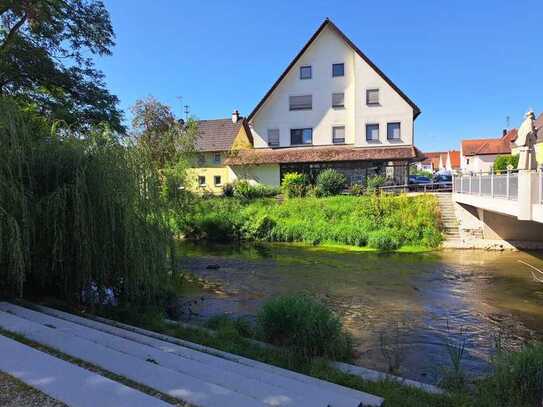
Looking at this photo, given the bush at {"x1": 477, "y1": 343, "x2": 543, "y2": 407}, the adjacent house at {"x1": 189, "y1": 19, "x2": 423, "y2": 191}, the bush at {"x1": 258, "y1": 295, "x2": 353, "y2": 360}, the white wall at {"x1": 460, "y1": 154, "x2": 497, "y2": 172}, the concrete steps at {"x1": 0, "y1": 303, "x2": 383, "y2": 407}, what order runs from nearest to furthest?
the concrete steps at {"x1": 0, "y1": 303, "x2": 383, "y2": 407}, the bush at {"x1": 477, "y1": 343, "x2": 543, "y2": 407}, the bush at {"x1": 258, "y1": 295, "x2": 353, "y2": 360}, the adjacent house at {"x1": 189, "y1": 19, "x2": 423, "y2": 191}, the white wall at {"x1": 460, "y1": 154, "x2": 497, "y2": 172}

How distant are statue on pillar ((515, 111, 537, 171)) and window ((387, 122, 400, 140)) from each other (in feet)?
74.3

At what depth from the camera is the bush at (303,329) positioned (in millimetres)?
6504

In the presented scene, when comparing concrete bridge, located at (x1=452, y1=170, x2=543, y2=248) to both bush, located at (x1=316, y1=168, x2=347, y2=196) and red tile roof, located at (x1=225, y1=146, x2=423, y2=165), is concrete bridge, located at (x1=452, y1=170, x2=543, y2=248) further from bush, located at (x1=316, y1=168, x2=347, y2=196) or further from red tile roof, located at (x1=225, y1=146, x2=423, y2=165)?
red tile roof, located at (x1=225, y1=146, x2=423, y2=165)

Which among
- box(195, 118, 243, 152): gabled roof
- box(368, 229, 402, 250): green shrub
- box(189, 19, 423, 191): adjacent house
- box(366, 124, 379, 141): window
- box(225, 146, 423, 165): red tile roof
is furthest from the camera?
box(195, 118, 243, 152): gabled roof

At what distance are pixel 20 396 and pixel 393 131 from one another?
1390 inches

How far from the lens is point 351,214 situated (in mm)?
25922

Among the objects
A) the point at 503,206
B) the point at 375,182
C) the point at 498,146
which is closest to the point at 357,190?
the point at 375,182

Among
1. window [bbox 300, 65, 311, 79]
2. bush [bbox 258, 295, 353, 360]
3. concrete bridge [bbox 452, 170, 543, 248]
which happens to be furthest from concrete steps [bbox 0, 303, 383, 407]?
window [bbox 300, 65, 311, 79]

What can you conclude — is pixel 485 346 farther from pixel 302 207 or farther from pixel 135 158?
pixel 302 207

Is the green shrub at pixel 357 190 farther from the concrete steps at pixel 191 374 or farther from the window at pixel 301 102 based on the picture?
the concrete steps at pixel 191 374

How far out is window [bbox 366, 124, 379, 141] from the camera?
35531 millimetres

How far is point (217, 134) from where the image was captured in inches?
1774

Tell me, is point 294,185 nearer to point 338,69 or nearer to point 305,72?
point 305,72

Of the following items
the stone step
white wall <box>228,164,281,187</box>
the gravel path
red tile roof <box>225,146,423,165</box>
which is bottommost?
the gravel path
